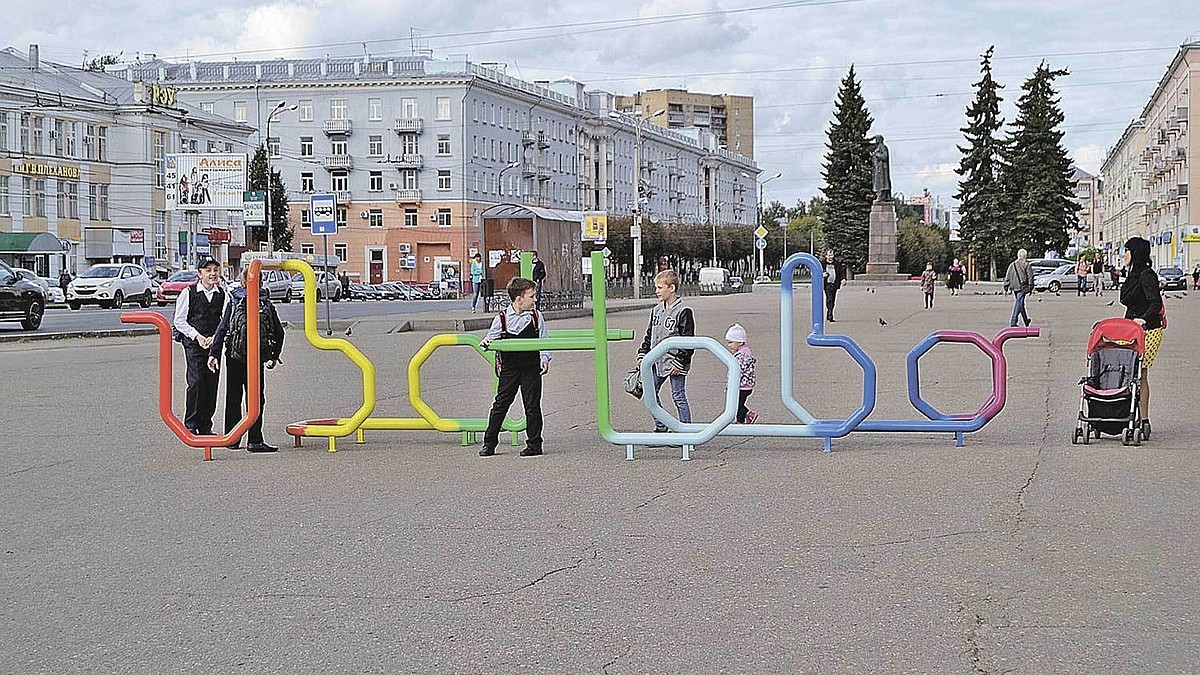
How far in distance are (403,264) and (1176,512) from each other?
302 feet

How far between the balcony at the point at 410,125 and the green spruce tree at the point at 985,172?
115 feet

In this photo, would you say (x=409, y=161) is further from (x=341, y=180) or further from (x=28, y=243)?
(x=28, y=243)

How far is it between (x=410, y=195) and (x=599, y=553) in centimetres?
9383

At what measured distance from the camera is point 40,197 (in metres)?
71.0

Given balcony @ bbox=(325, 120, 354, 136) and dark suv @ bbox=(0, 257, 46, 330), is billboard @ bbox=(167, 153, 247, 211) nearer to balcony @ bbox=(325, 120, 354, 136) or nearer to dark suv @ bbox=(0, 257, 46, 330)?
dark suv @ bbox=(0, 257, 46, 330)

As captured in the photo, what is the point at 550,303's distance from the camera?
3969 cm

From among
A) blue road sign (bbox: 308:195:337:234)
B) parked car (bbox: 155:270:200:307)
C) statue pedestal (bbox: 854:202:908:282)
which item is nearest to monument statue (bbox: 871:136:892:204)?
statue pedestal (bbox: 854:202:908:282)

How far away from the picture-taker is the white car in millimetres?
52531

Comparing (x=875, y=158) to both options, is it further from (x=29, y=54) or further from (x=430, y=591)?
(x=430, y=591)

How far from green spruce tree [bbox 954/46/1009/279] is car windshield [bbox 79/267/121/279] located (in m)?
49.0

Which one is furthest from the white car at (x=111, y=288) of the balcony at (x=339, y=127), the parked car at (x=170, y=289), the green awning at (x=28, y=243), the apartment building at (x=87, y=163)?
the balcony at (x=339, y=127)

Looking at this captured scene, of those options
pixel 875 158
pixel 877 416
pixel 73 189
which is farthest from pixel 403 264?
pixel 877 416

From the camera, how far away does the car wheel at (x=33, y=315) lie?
1268 inches

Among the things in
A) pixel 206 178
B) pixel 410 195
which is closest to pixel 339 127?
pixel 410 195
